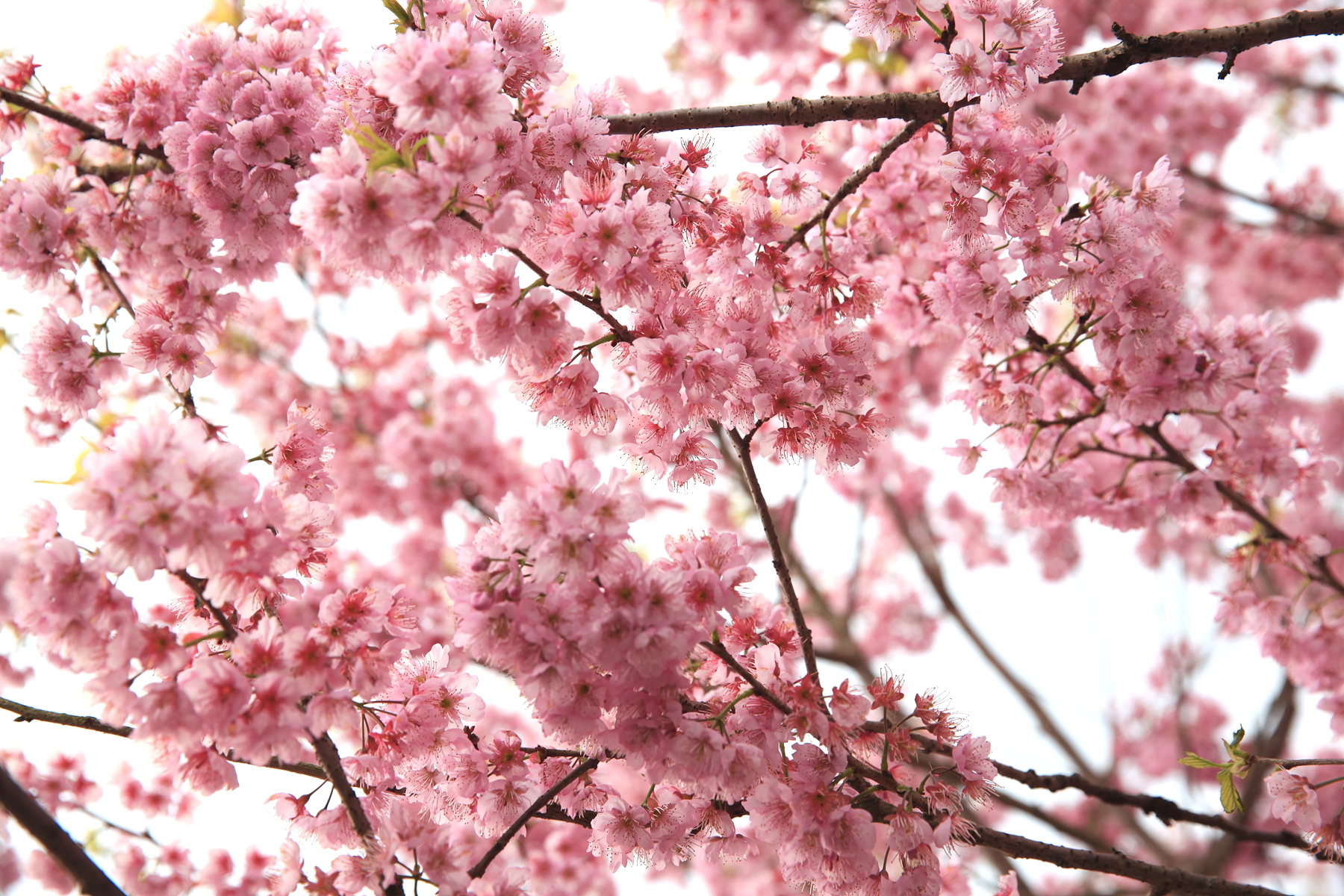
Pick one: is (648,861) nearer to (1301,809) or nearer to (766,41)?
(1301,809)

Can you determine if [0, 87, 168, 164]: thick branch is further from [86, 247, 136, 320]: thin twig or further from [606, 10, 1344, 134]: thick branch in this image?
[606, 10, 1344, 134]: thick branch

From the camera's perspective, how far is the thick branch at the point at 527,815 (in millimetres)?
1863

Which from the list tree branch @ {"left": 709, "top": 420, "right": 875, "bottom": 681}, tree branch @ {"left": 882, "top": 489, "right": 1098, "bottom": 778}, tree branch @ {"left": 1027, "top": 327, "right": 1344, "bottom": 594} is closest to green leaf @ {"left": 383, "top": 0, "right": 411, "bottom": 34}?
tree branch @ {"left": 709, "top": 420, "right": 875, "bottom": 681}

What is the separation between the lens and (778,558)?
6.79 feet

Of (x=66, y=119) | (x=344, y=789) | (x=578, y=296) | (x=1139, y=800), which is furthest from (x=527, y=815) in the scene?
(x=66, y=119)

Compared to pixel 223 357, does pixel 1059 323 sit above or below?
above

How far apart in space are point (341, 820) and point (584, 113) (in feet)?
6.07

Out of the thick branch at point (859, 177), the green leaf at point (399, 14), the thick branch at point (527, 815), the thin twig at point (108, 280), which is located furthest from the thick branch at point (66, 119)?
the thick branch at point (527, 815)

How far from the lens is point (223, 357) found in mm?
7320

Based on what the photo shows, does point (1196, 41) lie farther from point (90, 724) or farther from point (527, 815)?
point (90, 724)

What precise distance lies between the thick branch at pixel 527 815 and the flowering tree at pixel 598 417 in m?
0.02

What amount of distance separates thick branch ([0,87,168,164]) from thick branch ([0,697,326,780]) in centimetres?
148

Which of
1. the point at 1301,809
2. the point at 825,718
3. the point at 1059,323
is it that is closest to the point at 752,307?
the point at 825,718

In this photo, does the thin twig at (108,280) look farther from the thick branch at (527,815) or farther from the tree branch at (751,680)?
the tree branch at (751,680)
